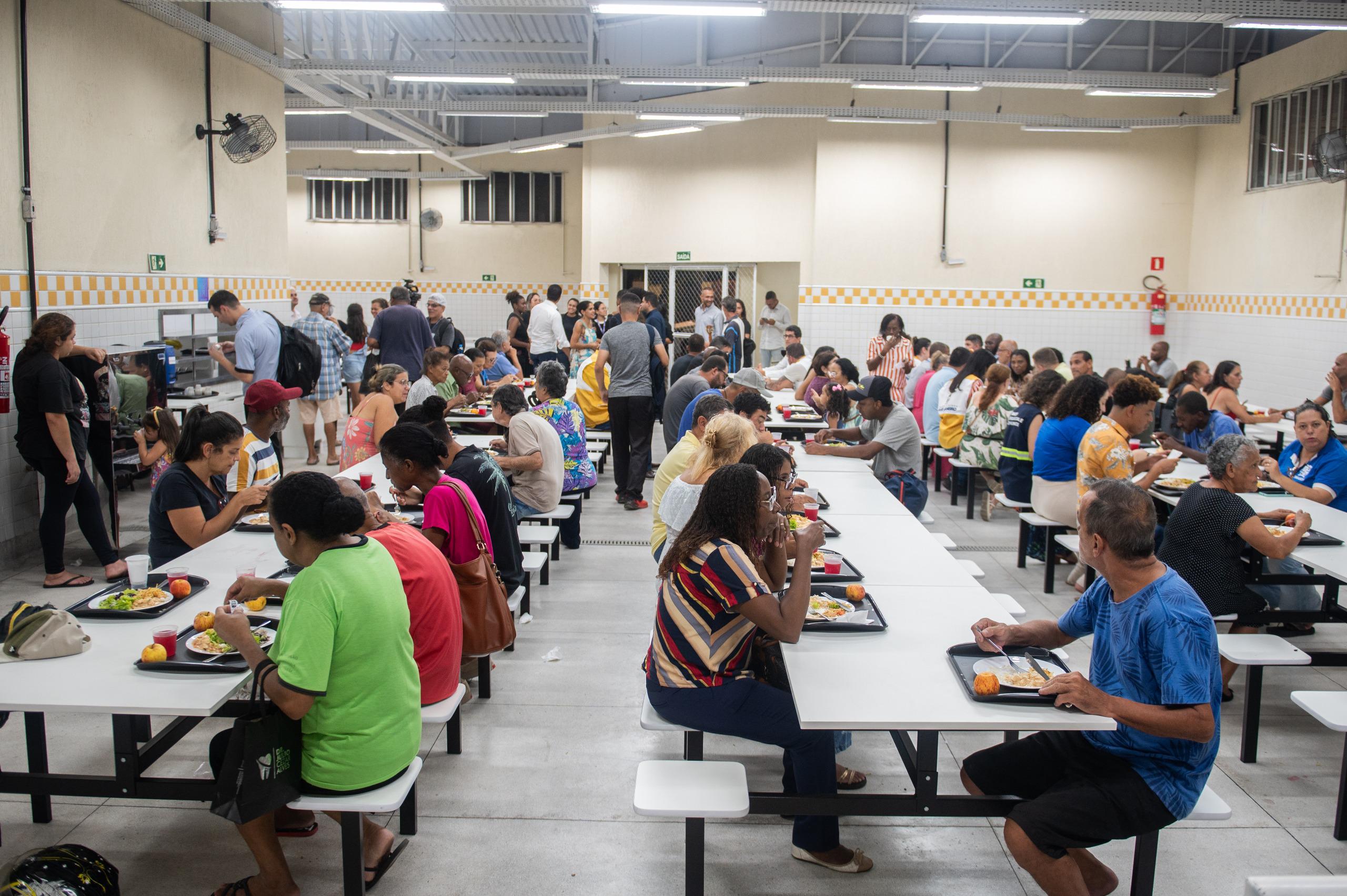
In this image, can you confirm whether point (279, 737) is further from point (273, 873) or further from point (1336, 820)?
point (1336, 820)

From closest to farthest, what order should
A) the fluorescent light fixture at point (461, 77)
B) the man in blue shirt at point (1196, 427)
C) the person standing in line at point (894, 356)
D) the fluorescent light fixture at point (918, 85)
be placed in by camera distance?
the man in blue shirt at point (1196, 427) < the person standing in line at point (894, 356) < the fluorescent light fixture at point (461, 77) < the fluorescent light fixture at point (918, 85)

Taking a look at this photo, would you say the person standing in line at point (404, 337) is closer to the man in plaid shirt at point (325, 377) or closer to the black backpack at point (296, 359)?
the man in plaid shirt at point (325, 377)

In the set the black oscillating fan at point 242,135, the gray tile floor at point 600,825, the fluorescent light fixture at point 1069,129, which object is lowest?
the gray tile floor at point 600,825

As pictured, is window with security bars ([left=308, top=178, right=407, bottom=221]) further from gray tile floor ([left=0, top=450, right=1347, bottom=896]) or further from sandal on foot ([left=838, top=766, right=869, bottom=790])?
sandal on foot ([left=838, top=766, right=869, bottom=790])

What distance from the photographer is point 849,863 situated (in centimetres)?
302

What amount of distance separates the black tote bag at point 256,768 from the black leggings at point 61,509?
3.90m

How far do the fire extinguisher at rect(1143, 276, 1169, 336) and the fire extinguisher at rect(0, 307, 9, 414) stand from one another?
499 inches

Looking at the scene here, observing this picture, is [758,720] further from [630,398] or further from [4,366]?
[4,366]

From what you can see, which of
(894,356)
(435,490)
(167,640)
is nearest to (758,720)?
(435,490)

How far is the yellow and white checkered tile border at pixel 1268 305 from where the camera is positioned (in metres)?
9.81

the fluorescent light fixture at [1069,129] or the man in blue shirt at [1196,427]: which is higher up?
the fluorescent light fixture at [1069,129]

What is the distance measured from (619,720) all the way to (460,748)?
66 centimetres

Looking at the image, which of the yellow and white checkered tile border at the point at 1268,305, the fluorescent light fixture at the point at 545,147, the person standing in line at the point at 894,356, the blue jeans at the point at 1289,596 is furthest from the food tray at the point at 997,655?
the fluorescent light fixture at the point at 545,147

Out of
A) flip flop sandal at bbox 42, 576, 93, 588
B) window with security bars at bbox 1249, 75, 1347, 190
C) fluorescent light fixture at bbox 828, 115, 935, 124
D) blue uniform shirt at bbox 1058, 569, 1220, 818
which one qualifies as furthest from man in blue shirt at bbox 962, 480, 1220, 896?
fluorescent light fixture at bbox 828, 115, 935, 124
